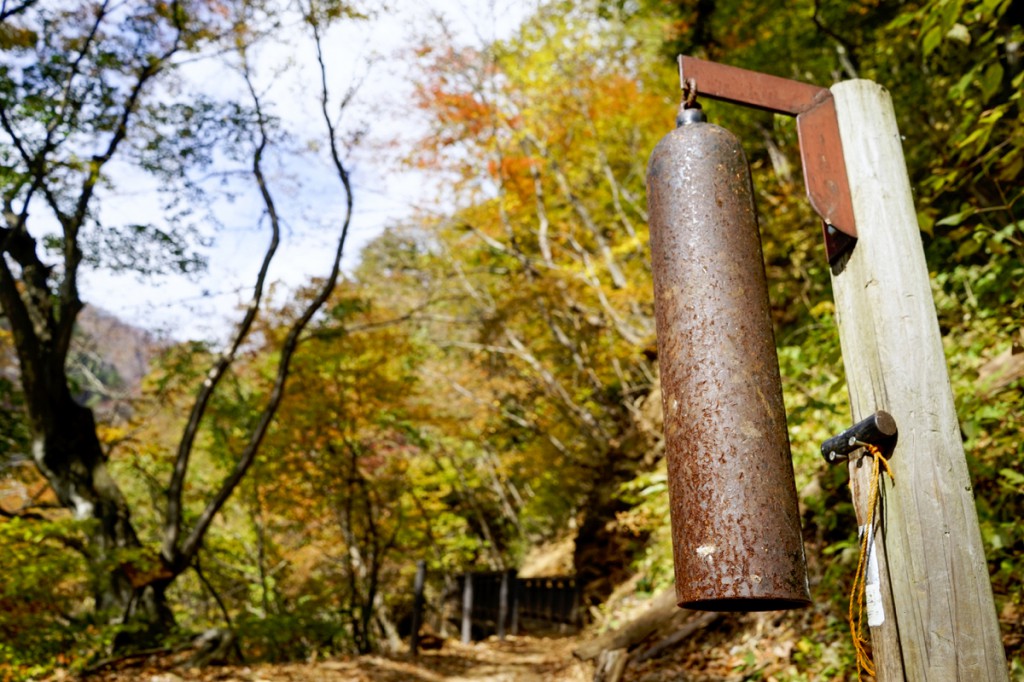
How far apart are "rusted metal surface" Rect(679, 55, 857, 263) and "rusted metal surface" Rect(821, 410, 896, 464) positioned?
1.74 ft

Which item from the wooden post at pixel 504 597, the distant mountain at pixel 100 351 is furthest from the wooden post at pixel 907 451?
the distant mountain at pixel 100 351

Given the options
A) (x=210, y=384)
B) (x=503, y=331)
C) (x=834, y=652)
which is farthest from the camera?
(x=503, y=331)

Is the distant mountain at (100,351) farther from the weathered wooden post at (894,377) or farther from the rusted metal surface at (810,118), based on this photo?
the weathered wooden post at (894,377)

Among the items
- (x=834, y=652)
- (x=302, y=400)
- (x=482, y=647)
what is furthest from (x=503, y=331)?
(x=834, y=652)

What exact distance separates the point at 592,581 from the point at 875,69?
28.6 feet

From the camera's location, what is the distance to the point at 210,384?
882cm

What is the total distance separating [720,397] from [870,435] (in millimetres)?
531

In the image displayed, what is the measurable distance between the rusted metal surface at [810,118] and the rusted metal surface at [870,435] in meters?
0.53

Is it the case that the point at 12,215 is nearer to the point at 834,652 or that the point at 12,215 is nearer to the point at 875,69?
the point at 834,652

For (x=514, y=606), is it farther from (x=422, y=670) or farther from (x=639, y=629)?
(x=639, y=629)

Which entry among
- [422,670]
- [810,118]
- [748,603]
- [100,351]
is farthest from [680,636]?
[100,351]

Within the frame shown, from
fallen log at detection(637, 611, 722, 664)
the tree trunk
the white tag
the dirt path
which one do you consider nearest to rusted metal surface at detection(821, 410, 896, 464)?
the white tag

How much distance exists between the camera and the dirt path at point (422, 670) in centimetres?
668

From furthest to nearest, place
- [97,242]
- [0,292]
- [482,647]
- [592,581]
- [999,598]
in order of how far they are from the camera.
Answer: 1. [592,581]
2. [482,647]
3. [97,242]
4. [0,292]
5. [999,598]
